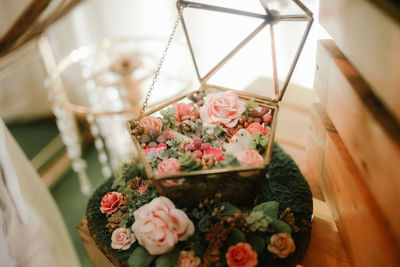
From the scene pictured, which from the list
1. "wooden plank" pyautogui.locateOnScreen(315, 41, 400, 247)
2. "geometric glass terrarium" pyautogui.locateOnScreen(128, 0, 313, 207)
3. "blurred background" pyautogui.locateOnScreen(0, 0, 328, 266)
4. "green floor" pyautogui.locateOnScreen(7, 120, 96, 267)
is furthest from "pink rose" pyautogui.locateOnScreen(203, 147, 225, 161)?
"green floor" pyautogui.locateOnScreen(7, 120, 96, 267)

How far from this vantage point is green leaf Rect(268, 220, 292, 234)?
30.3 inches

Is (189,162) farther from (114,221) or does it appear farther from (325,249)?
(325,249)

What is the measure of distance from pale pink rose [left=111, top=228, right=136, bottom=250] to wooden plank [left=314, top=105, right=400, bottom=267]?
52cm

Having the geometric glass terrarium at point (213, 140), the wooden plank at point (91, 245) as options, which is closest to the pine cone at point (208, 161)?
the geometric glass terrarium at point (213, 140)

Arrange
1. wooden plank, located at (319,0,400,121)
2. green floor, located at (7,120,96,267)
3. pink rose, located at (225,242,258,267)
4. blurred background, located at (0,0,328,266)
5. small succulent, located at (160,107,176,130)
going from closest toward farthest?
wooden plank, located at (319,0,400,121)
pink rose, located at (225,242,258,267)
small succulent, located at (160,107,176,130)
blurred background, located at (0,0,328,266)
green floor, located at (7,120,96,267)

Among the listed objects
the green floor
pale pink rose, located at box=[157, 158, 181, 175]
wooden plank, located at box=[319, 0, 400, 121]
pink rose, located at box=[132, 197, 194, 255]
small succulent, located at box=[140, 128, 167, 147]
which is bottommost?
the green floor

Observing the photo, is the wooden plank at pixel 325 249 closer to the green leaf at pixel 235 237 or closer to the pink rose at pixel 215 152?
the green leaf at pixel 235 237

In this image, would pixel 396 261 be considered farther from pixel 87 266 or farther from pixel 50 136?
pixel 50 136

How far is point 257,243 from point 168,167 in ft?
0.88

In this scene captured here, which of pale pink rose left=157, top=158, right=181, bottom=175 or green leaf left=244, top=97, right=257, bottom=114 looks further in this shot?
green leaf left=244, top=97, right=257, bottom=114

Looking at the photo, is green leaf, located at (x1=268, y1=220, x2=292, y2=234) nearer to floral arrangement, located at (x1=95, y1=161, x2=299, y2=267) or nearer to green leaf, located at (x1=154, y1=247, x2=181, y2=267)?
floral arrangement, located at (x1=95, y1=161, x2=299, y2=267)

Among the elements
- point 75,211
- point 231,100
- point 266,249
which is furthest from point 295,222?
point 75,211

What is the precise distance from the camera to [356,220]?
29.2 inches

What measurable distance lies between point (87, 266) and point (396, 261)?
1.57 meters
